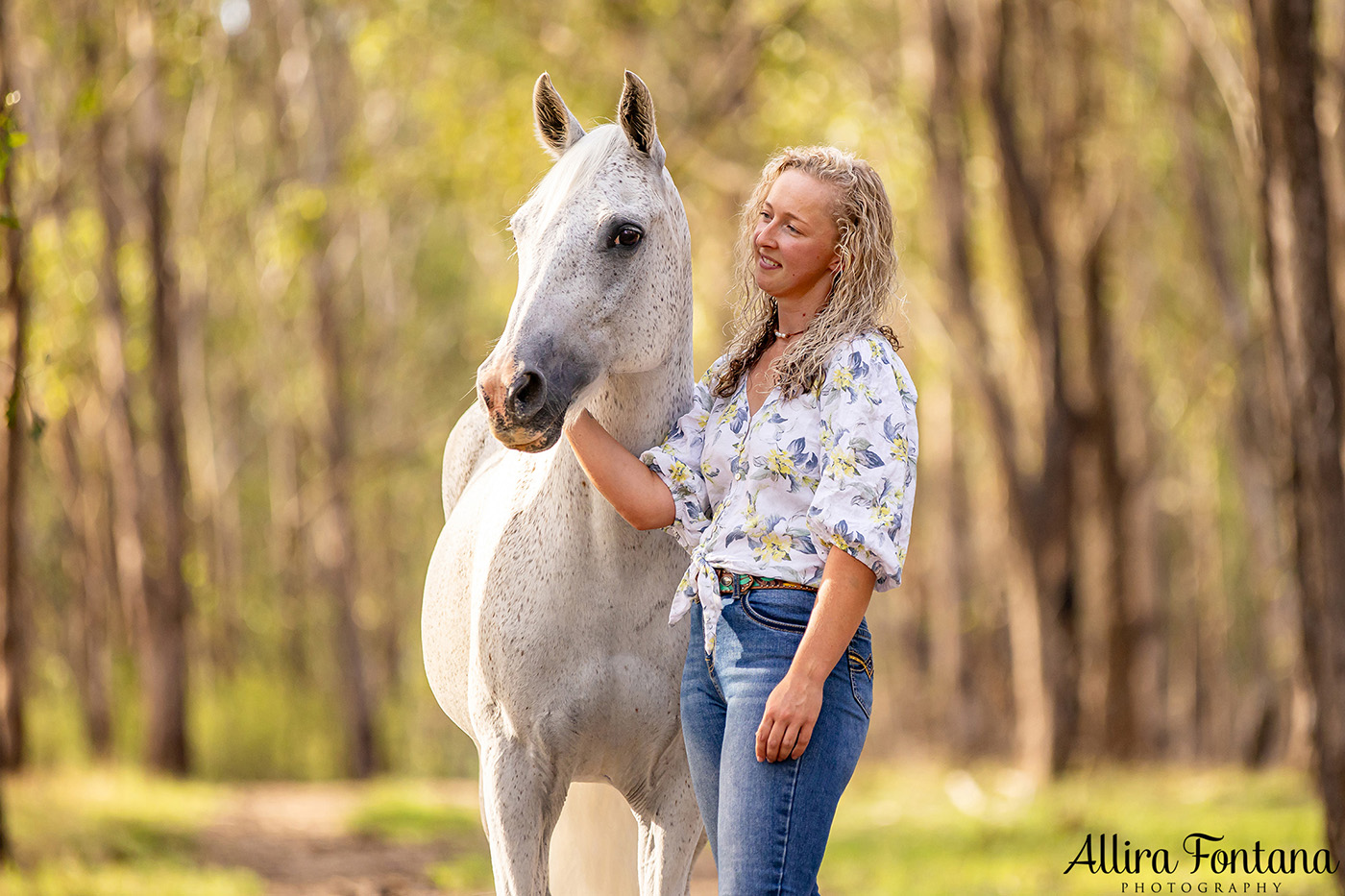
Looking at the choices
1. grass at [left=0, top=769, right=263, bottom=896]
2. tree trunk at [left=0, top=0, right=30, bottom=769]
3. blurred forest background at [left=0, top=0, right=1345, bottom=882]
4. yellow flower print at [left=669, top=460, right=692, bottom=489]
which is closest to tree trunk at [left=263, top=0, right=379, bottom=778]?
blurred forest background at [left=0, top=0, right=1345, bottom=882]

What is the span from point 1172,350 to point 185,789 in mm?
16392

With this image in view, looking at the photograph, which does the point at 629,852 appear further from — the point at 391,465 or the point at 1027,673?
the point at 391,465

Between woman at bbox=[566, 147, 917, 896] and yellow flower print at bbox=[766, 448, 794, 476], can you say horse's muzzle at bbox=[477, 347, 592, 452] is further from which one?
yellow flower print at bbox=[766, 448, 794, 476]

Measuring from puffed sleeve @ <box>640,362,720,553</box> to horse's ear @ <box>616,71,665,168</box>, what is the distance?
1.87ft

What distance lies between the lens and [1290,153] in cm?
541

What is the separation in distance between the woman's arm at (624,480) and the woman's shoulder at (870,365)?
43 cm

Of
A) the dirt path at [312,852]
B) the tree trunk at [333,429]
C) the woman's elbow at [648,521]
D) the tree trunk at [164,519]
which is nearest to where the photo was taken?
the woman's elbow at [648,521]

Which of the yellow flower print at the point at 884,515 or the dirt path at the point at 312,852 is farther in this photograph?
the dirt path at the point at 312,852

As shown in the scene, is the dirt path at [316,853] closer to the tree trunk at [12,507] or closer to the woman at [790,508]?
the tree trunk at [12,507]

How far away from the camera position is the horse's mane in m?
2.57

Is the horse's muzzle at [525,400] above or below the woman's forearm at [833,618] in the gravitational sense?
above

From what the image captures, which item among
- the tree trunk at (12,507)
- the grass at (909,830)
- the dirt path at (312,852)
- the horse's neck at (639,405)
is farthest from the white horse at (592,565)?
the tree trunk at (12,507)

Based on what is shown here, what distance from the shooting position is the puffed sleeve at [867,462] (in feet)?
7.23

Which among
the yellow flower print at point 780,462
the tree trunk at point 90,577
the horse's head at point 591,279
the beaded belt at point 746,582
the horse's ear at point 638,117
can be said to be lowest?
the beaded belt at point 746,582
